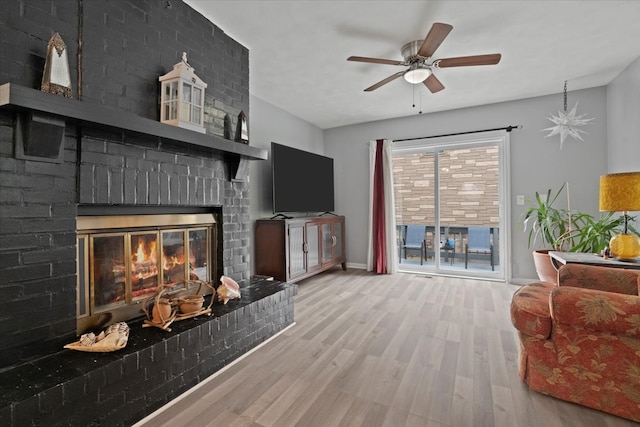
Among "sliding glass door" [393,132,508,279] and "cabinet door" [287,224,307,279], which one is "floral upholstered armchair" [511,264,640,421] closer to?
"cabinet door" [287,224,307,279]

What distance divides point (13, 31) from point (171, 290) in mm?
1591

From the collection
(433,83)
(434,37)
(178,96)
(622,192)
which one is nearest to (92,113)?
(178,96)

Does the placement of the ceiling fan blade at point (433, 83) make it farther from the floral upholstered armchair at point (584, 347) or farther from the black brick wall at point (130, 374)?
the black brick wall at point (130, 374)

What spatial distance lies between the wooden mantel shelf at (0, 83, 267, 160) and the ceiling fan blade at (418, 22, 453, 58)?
1.61m

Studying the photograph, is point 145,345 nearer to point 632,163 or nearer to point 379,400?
point 379,400

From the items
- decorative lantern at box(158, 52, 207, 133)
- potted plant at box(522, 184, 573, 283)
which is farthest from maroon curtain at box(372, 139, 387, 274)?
Answer: decorative lantern at box(158, 52, 207, 133)

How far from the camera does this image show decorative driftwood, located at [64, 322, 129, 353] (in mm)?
1408

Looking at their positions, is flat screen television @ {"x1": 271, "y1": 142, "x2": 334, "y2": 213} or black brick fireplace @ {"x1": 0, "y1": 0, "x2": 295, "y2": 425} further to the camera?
flat screen television @ {"x1": 271, "y1": 142, "x2": 334, "y2": 213}

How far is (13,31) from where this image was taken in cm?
→ 133

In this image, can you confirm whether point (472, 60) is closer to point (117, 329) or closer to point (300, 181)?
point (300, 181)

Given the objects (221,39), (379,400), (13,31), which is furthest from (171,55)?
(379,400)

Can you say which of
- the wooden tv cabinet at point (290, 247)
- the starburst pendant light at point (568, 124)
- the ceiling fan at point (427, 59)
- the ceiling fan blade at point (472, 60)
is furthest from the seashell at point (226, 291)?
the starburst pendant light at point (568, 124)

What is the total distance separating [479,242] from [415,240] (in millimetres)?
918

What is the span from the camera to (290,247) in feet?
11.9
